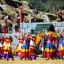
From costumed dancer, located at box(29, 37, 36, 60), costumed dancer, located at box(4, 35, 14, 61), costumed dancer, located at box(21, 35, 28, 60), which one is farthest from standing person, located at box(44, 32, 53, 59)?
costumed dancer, located at box(4, 35, 14, 61)

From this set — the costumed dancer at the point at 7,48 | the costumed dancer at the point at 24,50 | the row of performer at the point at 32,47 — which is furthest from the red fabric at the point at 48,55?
the costumed dancer at the point at 7,48

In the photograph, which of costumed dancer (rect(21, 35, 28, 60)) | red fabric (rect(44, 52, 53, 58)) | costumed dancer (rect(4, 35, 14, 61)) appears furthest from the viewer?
red fabric (rect(44, 52, 53, 58))

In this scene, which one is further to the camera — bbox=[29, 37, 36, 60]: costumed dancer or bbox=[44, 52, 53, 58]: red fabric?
bbox=[44, 52, 53, 58]: red fabric

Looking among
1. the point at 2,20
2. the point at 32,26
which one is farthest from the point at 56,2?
the point at 32,26

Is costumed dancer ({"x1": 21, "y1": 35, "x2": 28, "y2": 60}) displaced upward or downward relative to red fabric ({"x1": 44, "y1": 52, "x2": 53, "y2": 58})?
upward

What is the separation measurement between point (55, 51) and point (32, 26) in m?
5.44

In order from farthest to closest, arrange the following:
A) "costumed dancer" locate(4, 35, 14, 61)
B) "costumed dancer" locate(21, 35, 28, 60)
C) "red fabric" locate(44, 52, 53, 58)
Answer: "red fabric" locate(44, 52, 53, 58) → "costumed dancer" locate(21, 35, 28, 60) → "costumed dancer" locate(4, 35, 14, 61)

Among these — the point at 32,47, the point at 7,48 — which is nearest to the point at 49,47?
the point at 32,47

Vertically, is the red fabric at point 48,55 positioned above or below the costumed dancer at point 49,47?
below

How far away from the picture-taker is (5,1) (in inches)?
1679

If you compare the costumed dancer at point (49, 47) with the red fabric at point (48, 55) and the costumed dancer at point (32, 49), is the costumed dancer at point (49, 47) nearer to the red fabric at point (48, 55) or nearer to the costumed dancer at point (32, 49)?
the red fabric at point (48, 55)

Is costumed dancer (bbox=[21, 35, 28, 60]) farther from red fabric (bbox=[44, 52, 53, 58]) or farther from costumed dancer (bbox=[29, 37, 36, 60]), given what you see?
red fabric (bbox=[44, 52, 53, 58])

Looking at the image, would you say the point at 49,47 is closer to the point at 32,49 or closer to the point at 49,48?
the point at 49,48

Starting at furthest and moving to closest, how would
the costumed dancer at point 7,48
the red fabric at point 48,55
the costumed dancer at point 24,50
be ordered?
the red fabric at point 48,55
the costumed dancer at point 24,50
the costumed dancer at point 7,48
